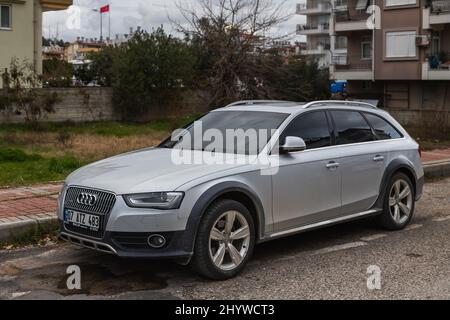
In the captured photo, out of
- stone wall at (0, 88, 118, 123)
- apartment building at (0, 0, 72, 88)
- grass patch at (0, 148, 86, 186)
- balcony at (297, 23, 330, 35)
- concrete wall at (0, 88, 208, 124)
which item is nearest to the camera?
grass patch at (0, 148, 86, 186)

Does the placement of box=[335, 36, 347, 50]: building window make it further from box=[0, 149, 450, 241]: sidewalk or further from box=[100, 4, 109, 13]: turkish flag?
box=[0, 149, 450, 241]: sidewalk

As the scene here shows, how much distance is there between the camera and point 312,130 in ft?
21.8

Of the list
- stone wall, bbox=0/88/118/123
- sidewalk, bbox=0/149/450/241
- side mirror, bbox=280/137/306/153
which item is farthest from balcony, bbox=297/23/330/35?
side mirror, bbox=280/137/306/153

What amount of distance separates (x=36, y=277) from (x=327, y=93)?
3587 cm

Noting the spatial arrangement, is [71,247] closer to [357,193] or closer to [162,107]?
[357,193]

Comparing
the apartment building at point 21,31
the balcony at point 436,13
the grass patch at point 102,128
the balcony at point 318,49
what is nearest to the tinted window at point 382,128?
the grass patch at point 102,128

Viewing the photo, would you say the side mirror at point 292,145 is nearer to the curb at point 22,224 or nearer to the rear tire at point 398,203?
the rear tire at point 398,203

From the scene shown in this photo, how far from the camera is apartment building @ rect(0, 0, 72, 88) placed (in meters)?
29.6

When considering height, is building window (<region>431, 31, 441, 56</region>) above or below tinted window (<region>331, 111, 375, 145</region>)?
above

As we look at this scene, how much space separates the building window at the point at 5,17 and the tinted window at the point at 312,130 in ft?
87.0

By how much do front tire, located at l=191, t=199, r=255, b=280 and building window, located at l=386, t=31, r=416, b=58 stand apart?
3260cm
